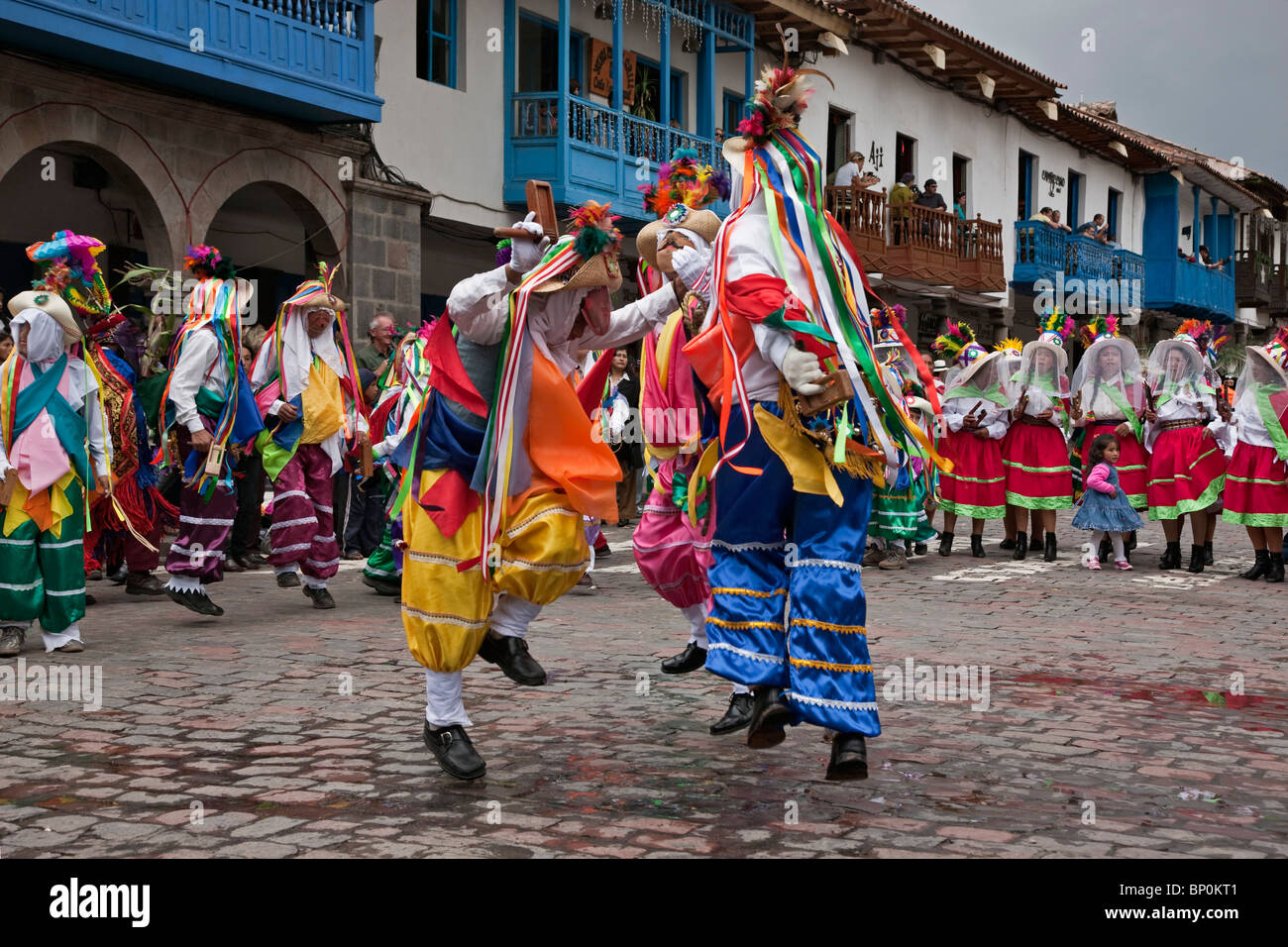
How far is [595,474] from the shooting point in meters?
4.99

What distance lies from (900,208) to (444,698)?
23.0 m

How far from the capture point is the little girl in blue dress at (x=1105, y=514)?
12641 mm

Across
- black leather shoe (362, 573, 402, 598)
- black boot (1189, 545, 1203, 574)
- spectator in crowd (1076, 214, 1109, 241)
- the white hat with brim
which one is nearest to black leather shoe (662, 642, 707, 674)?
the white hat with brim

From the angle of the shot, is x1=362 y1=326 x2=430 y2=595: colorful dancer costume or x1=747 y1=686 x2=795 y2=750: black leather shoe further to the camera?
x1=362 y1=326 x2=430 y2=595: colorful dancer costume

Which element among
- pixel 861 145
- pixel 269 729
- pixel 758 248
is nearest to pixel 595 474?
pixel 758 248

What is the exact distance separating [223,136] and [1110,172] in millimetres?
29042

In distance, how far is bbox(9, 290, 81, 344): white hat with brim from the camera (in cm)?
751

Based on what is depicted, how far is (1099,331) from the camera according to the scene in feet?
47.4

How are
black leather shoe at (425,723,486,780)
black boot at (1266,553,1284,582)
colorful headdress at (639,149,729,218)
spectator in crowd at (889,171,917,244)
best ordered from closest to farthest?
black leather shoe at (425,723,486,780), colorful headdress at (639,149,729,218), black boot at (1266,553,1284,582), spectator in crowd at (889,171,917,244)

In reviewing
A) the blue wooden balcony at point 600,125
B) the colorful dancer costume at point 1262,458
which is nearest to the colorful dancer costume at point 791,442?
the colorful dancer costume at point 1262,458

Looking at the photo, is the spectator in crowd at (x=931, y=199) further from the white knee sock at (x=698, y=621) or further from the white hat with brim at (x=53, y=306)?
the white knee sock at (x=698, y=621)

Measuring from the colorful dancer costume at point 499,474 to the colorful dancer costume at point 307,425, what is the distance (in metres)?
Result: 4.48

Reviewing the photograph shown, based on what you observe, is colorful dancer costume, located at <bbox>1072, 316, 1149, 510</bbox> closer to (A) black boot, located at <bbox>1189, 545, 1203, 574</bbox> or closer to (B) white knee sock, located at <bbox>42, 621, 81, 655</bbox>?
(A) black boot, located at <bbox>1189, 545, 1203, 574</bbox>

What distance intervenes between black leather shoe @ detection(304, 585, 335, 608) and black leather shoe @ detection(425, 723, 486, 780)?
185 inches
